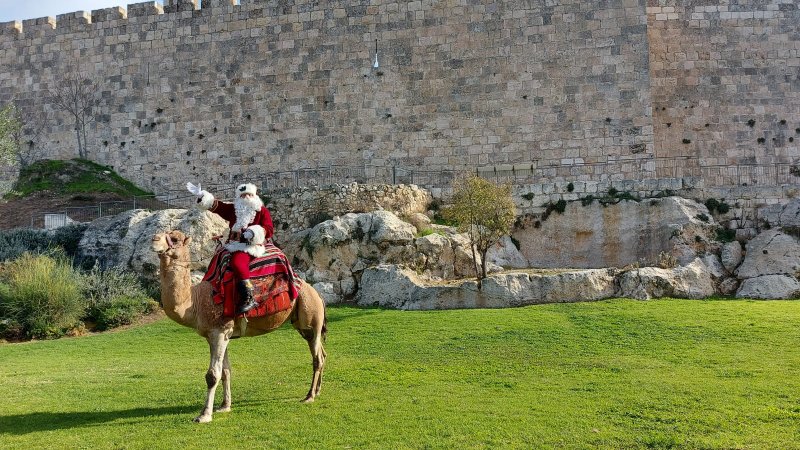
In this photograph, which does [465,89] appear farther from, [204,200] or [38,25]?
[204,200]

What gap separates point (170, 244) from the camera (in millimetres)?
8203

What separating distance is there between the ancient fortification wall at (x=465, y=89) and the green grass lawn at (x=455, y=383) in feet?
27.2

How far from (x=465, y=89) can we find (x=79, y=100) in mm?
12491

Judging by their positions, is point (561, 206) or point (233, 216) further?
point (561, 206)

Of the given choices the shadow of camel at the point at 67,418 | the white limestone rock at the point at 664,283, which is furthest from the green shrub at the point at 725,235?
the shadow of camel at the point at 67,418

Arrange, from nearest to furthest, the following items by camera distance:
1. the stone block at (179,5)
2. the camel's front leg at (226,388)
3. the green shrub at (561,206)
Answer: the camel's front leg at (226,388)
the green shrub at (561,206)
the stone block at (179,5)

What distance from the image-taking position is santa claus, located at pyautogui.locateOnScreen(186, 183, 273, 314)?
8383 mm

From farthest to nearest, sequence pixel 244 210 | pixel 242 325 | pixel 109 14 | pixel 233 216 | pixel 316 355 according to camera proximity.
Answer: pixel 109 14 < pixel 316 355 < pixel 233 216 < pixel 244 210 < pixel 242 325

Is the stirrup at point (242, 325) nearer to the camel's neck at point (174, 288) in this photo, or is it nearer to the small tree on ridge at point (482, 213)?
the camel's neck at point (174, 288)

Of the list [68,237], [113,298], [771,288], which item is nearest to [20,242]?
[68,237]

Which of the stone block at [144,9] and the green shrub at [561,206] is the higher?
the stone block at [144,9]

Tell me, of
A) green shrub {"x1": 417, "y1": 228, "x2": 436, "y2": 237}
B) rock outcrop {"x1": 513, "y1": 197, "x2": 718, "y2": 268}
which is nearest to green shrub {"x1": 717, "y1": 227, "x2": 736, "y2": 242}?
rock outcrop {"x1": 513, "y1": 197, "x2": 718, "y2": 268}

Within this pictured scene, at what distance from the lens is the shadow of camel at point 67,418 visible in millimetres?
8203

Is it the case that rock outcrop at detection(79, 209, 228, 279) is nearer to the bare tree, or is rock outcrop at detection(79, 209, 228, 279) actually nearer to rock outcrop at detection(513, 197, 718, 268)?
rock outcrop at detection(513, 197, 718, 268)
